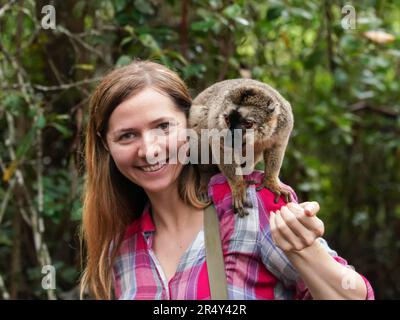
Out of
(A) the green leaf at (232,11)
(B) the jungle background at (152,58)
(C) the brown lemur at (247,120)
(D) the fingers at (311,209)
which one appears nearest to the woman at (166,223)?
(D) the fingers at (311,209)

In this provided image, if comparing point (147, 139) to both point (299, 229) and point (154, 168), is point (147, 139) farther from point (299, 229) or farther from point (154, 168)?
point (299, 229)

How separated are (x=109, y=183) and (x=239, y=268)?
0.75 meters

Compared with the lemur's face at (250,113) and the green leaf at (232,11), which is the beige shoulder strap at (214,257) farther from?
the green leaf at (232,11)

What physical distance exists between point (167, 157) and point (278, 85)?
2728 millimetres

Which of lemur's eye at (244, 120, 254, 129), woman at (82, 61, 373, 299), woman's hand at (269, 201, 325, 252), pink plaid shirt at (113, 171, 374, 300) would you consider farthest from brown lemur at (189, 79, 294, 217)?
woman's hand at (269, 201, 325, 252)

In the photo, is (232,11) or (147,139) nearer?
(147,139)

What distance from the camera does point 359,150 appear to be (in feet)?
19.4

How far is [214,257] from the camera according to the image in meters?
1.84

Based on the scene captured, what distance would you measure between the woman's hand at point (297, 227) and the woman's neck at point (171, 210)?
0.53 meters

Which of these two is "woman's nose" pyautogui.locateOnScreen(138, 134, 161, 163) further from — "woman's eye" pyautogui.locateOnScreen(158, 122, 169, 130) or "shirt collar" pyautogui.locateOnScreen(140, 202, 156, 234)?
"shirt collar" pyautogui.locateOnScreen(140, 202, 156, 234)

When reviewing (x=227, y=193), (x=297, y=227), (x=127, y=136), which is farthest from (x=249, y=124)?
(x=297, y=227)

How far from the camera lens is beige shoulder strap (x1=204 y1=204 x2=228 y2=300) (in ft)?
5.76
